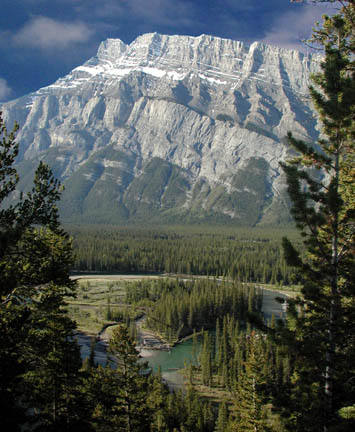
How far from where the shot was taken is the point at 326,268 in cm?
1459

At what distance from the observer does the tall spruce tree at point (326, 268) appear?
13.5 m

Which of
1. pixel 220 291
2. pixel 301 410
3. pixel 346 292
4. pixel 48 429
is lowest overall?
pixel 220 291

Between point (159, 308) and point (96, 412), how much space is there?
82.9 metres

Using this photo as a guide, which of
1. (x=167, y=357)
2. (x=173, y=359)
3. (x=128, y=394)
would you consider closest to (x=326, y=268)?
(x=128, y=394)

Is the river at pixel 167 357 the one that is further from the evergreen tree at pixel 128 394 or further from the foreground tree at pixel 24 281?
the foreground tree at pixel 24 281

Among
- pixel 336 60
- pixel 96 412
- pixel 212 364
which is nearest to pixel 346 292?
pixel 336 60

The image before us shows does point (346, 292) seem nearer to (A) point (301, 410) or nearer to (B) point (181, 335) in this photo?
(A) point (301, 410)

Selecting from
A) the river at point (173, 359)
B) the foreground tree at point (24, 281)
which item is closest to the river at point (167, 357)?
the river at point (173, 359)

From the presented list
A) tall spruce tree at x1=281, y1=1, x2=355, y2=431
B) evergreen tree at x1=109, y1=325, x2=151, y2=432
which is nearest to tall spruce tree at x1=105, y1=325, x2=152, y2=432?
evergreen tree at x1=109, y1=325, x2=151, y2=432

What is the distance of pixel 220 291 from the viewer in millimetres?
117688

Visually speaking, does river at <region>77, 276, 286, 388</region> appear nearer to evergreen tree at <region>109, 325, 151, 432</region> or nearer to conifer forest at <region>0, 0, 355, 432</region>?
conifer forest at <region>0, 0, 355, 432</region>

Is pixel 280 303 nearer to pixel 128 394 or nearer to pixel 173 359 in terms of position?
pixel 128 394

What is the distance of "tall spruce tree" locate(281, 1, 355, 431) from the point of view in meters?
13.5

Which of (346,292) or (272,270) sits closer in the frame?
(346,292)
